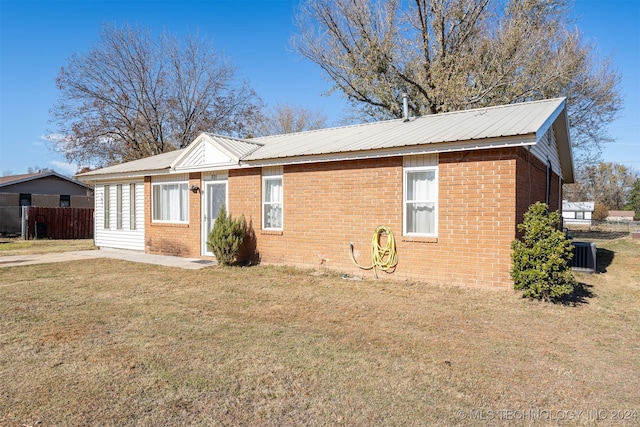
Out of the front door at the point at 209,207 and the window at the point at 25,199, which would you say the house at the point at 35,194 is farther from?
the front door at the point at 209,207

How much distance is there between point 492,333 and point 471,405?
217 centimetres

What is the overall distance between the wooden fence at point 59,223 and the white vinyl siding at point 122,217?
868 cm

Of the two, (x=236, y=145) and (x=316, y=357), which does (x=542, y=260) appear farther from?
(x=236, y=145)

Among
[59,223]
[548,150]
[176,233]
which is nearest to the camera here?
[548,150]

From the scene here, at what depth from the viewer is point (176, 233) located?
13086 mm

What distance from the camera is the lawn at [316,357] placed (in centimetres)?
322

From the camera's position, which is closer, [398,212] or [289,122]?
[398,212]

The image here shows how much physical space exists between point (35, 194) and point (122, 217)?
63.9 ft

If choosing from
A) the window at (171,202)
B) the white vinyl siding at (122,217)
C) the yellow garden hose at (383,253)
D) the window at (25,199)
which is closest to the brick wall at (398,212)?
the yellow garden hose at (383,253)

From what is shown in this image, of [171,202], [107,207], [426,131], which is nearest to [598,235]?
[426,131]

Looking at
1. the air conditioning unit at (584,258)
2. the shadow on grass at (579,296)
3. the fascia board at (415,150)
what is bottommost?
the shadow on grass at (579,296)

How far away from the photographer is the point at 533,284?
6738 mm

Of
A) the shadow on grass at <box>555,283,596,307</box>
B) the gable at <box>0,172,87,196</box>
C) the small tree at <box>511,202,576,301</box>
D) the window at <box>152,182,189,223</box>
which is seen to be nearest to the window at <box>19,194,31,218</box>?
the gable at <box>0,172,87,196</box>

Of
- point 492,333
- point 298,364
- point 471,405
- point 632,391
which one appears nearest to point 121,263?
point 298,364
